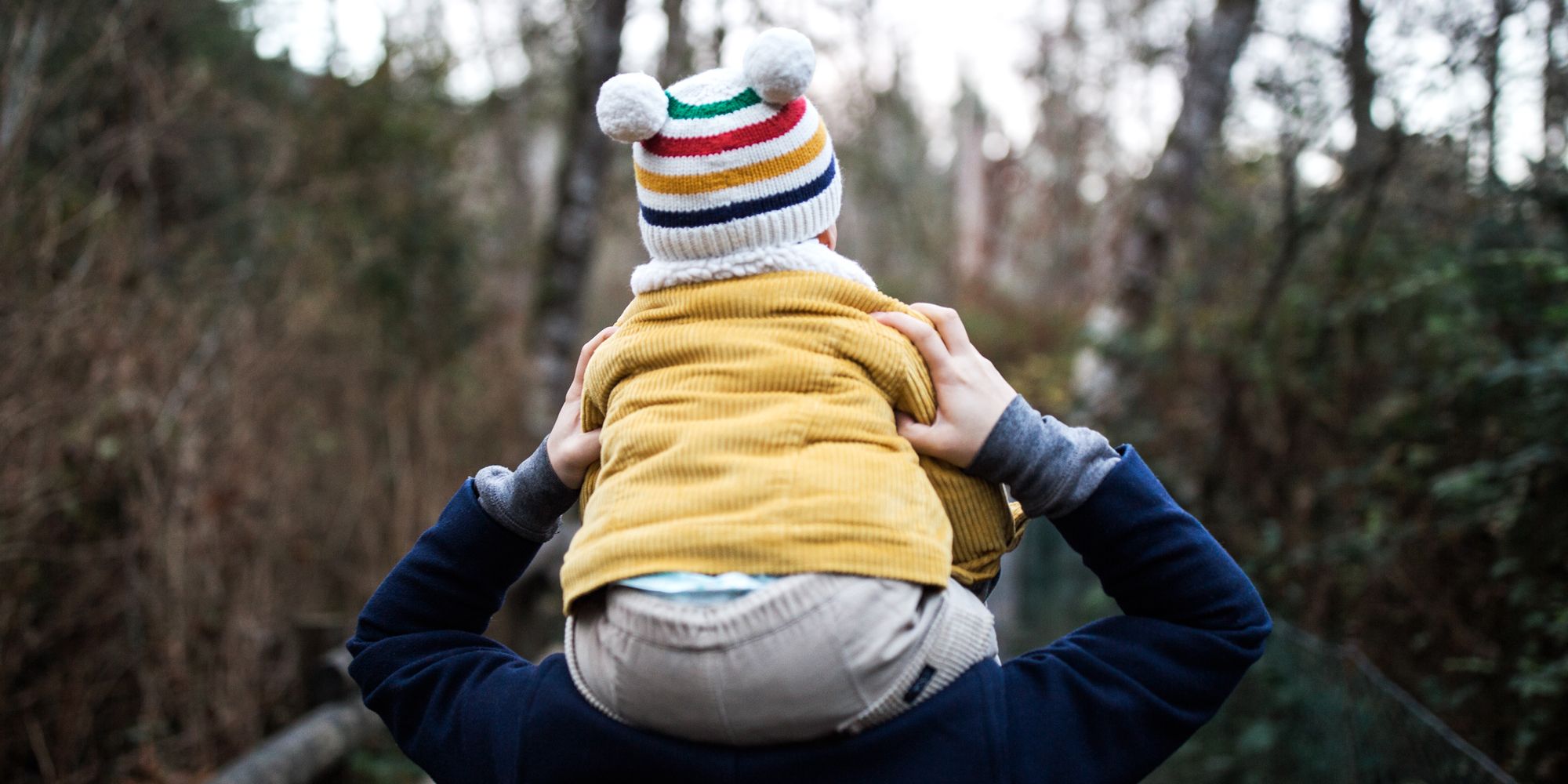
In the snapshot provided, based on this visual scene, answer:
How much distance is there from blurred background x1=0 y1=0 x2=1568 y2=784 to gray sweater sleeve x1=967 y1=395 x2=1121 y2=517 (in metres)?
1.82

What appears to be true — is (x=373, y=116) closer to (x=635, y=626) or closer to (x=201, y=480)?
(x=201, y=480)

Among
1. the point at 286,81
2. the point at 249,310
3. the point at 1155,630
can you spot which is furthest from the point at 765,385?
the point at 286,81

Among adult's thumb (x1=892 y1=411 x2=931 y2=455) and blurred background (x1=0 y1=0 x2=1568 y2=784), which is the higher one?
adult's thumb (x1=892 y1=411 x2=931 y2=455)

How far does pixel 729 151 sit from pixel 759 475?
0.36 metres

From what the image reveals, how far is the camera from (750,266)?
4.40 ft

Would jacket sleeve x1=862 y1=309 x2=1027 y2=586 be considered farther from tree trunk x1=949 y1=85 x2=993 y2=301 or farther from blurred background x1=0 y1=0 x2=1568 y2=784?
tree trunk x1=949 y1=85 x2=993 y2=301

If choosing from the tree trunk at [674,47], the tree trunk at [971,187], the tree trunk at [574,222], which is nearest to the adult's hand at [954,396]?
the tree trunk at [574,222]

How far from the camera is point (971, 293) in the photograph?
16594mm

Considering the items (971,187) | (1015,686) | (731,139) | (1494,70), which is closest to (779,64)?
(731,139)

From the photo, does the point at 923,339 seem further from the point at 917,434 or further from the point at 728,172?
the point at 728,172

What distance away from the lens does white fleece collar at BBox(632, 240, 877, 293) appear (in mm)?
1342

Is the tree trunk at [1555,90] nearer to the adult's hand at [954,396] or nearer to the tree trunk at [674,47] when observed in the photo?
the adult's hand at [954,396]

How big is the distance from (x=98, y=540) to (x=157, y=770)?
869 millimetres

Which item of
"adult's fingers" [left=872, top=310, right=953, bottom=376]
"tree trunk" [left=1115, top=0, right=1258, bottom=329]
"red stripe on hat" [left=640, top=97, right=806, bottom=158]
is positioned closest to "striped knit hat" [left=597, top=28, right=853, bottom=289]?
"red stripe on hat" [left=640, top=97, right=806, bottom=158]
